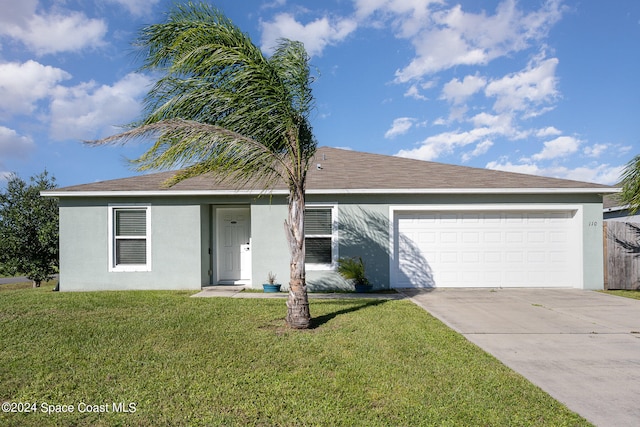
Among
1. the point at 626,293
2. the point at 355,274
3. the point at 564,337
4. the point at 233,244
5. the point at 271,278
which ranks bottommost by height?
the point at 626,293

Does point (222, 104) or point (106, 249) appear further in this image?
point (106, 249)

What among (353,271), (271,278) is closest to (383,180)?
(353,271)

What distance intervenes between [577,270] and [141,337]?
1082 centimetres

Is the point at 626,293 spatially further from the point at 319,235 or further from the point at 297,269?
the point at 297,269

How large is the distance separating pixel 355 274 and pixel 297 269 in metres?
3.73

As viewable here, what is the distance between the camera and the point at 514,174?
1106 cm

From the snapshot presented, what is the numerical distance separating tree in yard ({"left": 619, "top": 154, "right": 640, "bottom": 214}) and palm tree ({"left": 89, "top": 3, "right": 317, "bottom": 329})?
9.20 m

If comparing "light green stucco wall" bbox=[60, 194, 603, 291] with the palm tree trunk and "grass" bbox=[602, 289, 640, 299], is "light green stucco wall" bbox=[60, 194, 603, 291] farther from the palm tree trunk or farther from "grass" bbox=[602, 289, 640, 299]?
the palm tree trunk

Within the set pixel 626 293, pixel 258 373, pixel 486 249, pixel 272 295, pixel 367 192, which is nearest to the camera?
pixel 258 373

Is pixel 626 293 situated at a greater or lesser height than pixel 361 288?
lesser

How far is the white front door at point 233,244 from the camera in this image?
10.7 meters

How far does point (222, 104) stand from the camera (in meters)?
5.53

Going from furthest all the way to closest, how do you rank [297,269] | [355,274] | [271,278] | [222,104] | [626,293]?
[271,278] → [626,293] → [355,274] → [297,269] → [222,104]

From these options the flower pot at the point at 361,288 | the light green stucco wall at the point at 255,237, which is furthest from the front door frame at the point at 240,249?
the flower pot at the point at 361,288
